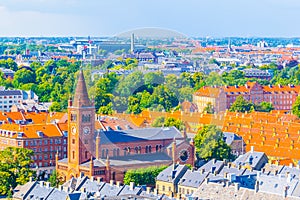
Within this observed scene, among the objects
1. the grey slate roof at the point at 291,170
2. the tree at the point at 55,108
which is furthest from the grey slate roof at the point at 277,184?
the tree at the point at 55,108

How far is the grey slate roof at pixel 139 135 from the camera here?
51.8 m

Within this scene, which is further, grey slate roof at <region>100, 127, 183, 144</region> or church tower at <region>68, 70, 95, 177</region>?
church tower at <region>68, 70, 95, 177</region>

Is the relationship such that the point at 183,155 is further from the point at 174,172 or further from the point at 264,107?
the point at 264,107

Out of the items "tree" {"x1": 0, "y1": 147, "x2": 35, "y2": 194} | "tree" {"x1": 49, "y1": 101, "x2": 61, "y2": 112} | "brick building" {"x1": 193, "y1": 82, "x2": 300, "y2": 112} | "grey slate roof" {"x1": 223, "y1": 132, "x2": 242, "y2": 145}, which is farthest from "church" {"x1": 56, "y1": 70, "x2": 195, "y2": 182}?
"brick building" {"x1": 193, "y1": 82, "x2": 300, "y2": 112}

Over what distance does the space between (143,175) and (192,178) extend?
3.26 metres

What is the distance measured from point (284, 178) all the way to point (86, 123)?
15466mm

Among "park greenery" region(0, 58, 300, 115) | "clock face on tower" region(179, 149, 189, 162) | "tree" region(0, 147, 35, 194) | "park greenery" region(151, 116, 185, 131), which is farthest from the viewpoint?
"clock face on tower" region(179, 149, 189, 162)

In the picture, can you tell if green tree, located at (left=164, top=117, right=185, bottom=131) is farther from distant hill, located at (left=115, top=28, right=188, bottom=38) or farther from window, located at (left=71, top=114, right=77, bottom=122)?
distant hill, located at (left=115, top=28, right=188, bottom=38)

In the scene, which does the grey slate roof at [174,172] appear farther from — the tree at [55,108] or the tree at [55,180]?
the tree at [55,108]

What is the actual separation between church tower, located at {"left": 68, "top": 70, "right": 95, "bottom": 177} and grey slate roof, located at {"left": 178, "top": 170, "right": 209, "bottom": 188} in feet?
20.6

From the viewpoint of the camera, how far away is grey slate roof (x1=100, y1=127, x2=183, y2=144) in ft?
170

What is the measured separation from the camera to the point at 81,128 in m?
57.6

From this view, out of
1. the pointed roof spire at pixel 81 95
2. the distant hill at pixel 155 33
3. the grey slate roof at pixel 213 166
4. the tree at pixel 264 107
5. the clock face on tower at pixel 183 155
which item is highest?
the distant hill at pixel 155 33

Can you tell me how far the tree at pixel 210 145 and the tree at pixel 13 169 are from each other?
11.5 meters
